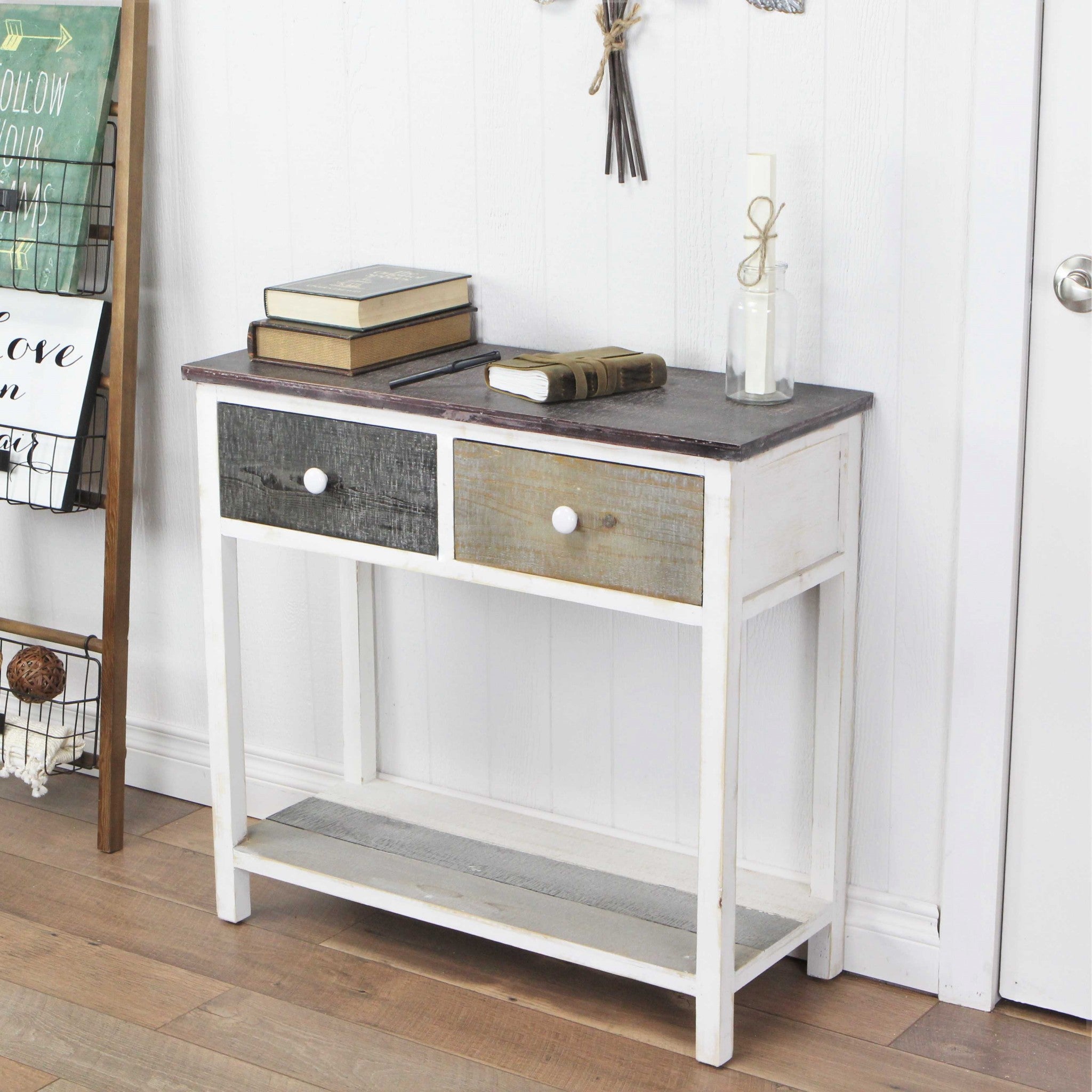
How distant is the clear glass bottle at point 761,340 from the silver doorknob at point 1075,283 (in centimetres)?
33

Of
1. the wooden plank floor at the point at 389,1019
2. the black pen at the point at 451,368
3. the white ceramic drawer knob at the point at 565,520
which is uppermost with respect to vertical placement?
the black pen at the point at 451,368

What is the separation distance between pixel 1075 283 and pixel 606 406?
0.60 m

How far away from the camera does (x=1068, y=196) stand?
1859 millimetres

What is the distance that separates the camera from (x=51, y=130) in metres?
2.55

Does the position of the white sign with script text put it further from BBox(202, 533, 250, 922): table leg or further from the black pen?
the black pen

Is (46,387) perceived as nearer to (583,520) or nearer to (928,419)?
(583,520)

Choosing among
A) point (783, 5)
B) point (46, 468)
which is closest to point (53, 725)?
point (46, 468)

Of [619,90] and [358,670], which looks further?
[358,670]

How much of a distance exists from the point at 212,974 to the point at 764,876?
2.69ft

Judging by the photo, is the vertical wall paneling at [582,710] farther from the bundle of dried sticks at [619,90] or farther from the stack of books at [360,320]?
the bundle of dried sticks at [619,90]

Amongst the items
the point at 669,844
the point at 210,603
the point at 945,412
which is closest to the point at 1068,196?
the point at 945,412

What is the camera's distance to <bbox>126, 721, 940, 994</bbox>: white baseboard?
214cm

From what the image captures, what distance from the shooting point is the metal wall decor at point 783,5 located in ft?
6.37

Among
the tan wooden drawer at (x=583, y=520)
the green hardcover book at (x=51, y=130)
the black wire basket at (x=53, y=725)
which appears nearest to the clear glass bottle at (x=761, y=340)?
the tan wooden drawer at (x=583, y=520)
